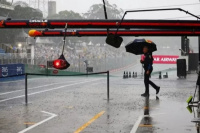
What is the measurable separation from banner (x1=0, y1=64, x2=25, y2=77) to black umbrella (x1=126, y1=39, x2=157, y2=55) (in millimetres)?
13399

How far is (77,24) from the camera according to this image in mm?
8438

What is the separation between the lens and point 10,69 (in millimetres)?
31406

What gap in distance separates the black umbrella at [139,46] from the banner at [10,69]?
1340 centimetres

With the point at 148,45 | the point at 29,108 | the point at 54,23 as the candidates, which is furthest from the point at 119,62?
the point at 54,23

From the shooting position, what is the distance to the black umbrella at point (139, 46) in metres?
18.4

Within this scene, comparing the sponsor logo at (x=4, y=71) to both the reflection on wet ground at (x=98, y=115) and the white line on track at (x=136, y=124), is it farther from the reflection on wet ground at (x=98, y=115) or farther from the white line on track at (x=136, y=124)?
the white line on track at (x=136, y=124)

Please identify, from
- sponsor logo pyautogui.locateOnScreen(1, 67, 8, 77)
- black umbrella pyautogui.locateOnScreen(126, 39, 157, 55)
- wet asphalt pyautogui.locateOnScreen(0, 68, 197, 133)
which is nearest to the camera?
wet asphalt pyautogui.locateOnScreen(0, 68, 197, 133)

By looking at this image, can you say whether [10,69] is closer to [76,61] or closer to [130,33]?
[76,61]

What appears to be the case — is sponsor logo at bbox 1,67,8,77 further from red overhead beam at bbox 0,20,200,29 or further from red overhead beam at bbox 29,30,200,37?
red overhead beam at bbox 0,20,200,29

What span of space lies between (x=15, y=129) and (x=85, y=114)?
9.43 ft

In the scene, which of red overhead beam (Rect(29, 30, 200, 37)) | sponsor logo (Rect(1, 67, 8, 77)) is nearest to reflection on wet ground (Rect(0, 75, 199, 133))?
red overhead beam (Rect(29, 30, 200, 37))

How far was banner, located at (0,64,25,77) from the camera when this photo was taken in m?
30.0

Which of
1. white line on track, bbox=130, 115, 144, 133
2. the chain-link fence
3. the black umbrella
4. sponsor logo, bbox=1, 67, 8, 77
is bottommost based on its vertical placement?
white line on track, bbox=130, 115, 144, 133

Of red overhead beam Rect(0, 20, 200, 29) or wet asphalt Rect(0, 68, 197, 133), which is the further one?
wet asphalt Rect(0, 68, 197, 133)
